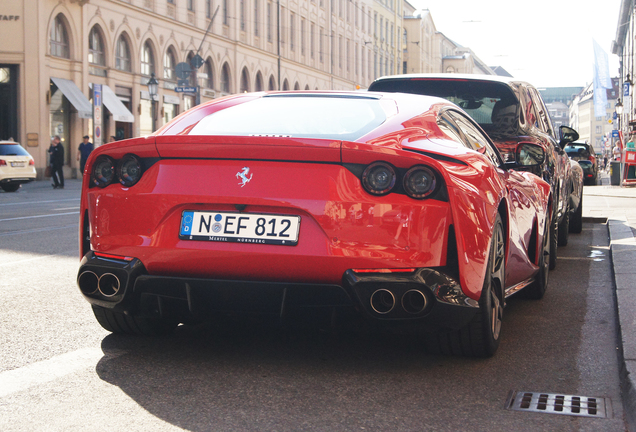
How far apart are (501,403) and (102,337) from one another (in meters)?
2.20

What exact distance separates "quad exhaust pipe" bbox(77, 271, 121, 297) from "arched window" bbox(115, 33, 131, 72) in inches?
1269

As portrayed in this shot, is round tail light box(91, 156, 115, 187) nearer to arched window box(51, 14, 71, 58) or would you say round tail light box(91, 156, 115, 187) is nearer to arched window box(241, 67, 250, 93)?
arched window box(51, 14, 71, 58)

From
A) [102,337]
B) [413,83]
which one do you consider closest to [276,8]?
[413,83]

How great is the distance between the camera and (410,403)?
3451 millimetres

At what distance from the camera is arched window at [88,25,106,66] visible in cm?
3319

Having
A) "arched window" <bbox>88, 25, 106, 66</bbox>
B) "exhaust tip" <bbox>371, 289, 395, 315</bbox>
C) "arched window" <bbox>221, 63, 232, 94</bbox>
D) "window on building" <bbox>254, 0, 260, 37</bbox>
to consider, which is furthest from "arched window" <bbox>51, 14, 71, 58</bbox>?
"exhaust tip" <bbox>371, 289, 395, 315</bbox>

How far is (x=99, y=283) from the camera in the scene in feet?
12.8

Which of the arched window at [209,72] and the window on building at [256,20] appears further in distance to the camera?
the window on building at [256,20]

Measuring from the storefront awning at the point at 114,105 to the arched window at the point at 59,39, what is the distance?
222 centimetres

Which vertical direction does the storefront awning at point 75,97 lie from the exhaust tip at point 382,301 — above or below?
above

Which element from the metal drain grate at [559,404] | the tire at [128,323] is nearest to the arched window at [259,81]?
the tire at [128,323]

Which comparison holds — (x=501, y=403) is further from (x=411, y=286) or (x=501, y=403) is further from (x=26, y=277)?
(x=26, y=277)

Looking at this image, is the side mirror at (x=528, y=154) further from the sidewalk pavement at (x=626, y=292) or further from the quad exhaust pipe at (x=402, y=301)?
the quad exhaust pipe at (x=402, y=301)

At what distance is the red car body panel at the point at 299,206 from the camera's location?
3586 millimetres
